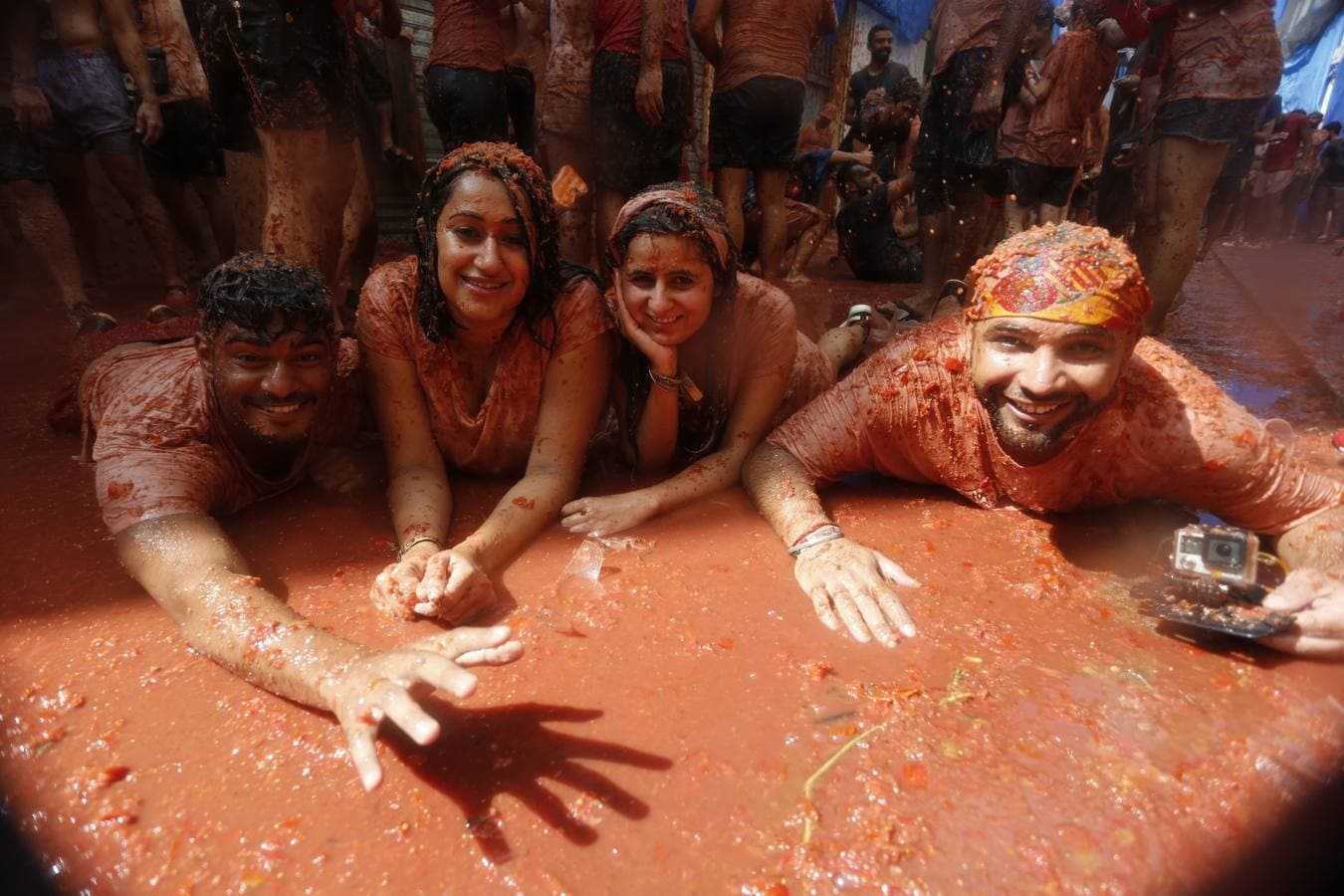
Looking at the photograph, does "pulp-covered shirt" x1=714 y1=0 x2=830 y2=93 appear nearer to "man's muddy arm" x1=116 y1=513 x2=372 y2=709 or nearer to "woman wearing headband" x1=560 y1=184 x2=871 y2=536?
"woman wearing headband" x1=560 y1=184 x2=871 y2=536

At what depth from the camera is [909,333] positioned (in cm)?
282

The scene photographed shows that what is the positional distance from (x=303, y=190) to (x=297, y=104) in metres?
0.35

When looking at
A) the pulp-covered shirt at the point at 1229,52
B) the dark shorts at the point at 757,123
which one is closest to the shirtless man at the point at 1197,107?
the pulp-covered shirt at the point at 1229,52

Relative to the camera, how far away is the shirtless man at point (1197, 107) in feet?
11.7

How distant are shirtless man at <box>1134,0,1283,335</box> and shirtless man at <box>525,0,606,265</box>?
316cm

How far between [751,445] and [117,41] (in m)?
4.70

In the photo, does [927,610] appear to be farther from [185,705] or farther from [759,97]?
[759,97]

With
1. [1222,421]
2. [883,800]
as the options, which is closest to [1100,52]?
[1222,421]

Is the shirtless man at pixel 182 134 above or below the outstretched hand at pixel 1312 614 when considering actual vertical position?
above

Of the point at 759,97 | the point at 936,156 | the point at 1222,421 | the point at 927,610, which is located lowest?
the point at 927,610

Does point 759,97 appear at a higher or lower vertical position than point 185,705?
higher

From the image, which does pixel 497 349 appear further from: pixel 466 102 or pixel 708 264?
pixel 466 102

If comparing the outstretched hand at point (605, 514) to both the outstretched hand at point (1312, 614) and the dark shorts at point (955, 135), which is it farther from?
the dark shorts at point (955, 135)

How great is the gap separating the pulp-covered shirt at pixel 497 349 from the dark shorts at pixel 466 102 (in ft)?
6.68
